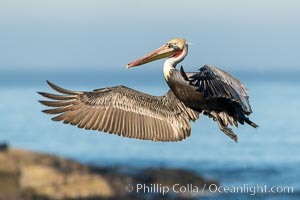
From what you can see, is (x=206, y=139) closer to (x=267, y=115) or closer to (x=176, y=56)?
(x=267, y=115)

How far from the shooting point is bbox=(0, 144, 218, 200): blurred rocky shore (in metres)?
24.1

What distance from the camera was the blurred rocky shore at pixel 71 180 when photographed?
24094 millimetres

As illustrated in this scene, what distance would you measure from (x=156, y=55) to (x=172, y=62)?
1.29 feet

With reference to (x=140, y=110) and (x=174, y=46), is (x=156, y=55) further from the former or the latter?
(x=140, y=110)

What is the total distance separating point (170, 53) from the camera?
12062 mm

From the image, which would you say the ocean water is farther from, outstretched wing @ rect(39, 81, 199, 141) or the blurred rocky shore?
outstretched wing @ rect(39, 81, 199, 141)

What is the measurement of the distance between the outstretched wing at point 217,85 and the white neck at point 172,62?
0.56 metres

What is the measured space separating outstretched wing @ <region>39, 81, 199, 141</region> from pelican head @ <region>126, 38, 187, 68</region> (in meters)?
0.65

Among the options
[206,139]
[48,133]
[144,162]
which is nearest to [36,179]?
[144,162]

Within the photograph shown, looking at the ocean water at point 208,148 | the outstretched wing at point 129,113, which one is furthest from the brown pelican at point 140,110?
the ocean water at point 208,148

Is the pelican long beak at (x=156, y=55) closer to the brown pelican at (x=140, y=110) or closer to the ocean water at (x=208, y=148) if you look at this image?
the brown pelican at (x=140, y=110)

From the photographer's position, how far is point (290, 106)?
263 ft

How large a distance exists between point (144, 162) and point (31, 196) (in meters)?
20.9

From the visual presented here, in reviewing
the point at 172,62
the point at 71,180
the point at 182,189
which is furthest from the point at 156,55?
the point at 182,189
